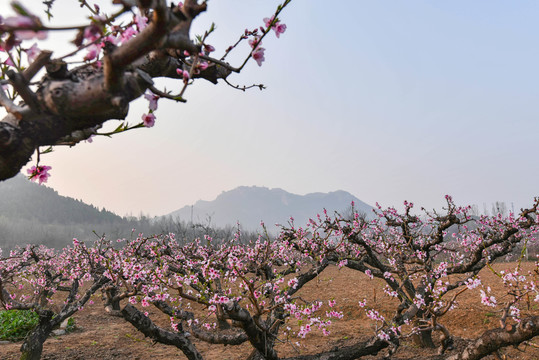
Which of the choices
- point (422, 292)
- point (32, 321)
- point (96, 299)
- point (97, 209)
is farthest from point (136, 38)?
point (97, 209)

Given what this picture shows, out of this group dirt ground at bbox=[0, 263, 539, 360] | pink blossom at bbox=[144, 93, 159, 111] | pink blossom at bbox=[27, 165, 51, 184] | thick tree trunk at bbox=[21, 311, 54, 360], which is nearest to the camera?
pink blossom at bbox=[144, 93, 159, 111]

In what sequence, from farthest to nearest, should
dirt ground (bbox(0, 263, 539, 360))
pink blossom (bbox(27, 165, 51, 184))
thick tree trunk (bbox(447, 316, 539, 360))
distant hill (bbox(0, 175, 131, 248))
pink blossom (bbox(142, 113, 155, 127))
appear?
distant hill (bbox(0, 175, 131, 248))
dirt ground (bbox(0, 263, 539, 360))
thick tree trunk (bbox(447, 316, 539, 360))
pink blossom (bbox(27, 165, 51, 184))
pink blossom (bbox(142, 113, 155, 127))

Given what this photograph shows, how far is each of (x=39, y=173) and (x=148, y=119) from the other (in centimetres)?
132

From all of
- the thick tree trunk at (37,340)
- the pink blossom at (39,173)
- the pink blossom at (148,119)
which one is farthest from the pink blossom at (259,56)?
the thick tree trunk at (37,340)

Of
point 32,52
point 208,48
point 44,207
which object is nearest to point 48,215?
point 44,207

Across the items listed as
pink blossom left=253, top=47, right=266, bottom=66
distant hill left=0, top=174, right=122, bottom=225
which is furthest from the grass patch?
distant hill left=0, top=174, right=122, bottom=225

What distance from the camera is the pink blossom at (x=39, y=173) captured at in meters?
2.75

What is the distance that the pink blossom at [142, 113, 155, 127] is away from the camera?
7.74ft

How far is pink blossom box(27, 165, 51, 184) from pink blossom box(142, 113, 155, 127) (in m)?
1.23

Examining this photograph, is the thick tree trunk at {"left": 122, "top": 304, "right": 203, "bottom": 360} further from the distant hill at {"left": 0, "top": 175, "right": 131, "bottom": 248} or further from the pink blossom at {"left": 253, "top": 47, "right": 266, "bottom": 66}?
the distant hill at {"left": 0, "top": 175, "right": 131, "bottom": 248}

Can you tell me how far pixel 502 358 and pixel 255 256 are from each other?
6994mm

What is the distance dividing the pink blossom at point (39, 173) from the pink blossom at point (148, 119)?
4.04 ft

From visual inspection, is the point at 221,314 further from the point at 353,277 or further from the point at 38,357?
the point at 353,277

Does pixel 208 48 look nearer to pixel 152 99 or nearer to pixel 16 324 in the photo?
pixel 152 99
